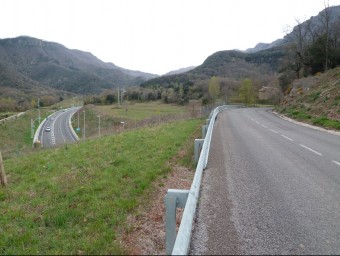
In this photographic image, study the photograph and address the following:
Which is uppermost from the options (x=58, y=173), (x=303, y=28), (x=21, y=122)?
(x=303, y=28)

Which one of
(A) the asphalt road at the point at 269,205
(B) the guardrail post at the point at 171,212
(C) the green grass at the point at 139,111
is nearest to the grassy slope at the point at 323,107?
(A) the asphalt road at the point at 269,205

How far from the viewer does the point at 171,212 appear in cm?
377

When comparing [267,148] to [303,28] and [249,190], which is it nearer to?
[249,190]

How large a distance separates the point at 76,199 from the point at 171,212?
12.3ft

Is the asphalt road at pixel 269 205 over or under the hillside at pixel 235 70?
under

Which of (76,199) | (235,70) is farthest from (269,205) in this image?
(235,70)

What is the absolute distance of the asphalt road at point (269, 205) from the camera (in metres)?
3.90

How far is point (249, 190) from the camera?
6285 millimetres

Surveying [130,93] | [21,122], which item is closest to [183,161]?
[21,122]

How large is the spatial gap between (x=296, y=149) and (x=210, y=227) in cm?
829

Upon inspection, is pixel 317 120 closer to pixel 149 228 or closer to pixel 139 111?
pixel 149 228

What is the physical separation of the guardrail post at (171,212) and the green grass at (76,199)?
94 cm

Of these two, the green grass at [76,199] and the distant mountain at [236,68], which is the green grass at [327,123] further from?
the distant mountain at [236,68]

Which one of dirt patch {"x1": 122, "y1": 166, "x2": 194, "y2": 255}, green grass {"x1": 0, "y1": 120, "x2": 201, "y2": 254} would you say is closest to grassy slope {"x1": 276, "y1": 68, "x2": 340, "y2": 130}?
green grass {"x1": 0, "y1": 120, "x2": 201, "y2": 254}
